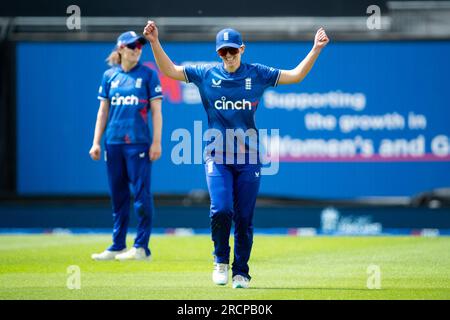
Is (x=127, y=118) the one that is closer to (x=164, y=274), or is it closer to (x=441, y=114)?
(x=164, y=274)

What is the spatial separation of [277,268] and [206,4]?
5702 mm

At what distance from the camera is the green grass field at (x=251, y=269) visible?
8.02m

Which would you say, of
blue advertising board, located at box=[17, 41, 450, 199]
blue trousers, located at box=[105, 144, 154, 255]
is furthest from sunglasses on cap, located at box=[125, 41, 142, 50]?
blue advertising board, located at box=[17, 41, 450, 199]

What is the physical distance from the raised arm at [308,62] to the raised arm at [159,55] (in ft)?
2.69

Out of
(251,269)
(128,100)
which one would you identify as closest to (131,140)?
(128,100)

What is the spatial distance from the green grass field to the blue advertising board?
60.0 inches

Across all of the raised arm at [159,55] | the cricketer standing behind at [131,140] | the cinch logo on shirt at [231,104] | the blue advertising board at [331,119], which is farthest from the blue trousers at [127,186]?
the blue advertising board at [331,119]

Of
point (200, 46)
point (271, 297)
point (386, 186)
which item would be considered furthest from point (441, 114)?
point (271, 297)

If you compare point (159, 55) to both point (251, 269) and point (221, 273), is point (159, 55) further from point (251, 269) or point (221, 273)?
point (251, 269)

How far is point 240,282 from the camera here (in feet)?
27.0

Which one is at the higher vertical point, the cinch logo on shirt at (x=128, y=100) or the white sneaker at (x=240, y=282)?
the cinch logo on shirt at (x=128, y=100)

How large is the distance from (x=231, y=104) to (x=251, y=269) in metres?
1.95

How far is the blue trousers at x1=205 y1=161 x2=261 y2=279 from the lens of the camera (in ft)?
26.9

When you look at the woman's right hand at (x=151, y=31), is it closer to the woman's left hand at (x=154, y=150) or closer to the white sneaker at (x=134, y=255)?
the woman's left hand at (x=154, y=150)
